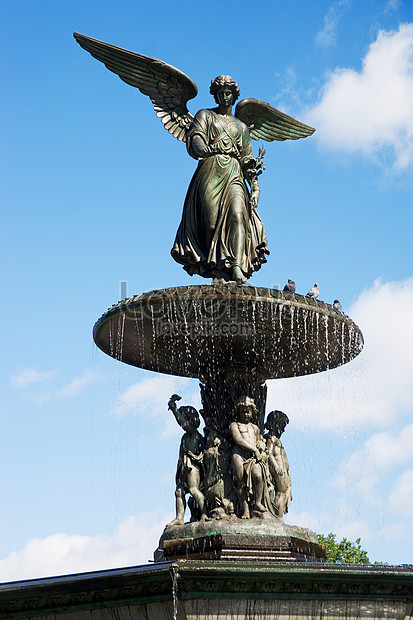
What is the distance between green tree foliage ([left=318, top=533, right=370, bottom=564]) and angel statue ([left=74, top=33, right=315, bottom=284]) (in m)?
24.4

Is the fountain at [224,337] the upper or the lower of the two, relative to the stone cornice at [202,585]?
upper

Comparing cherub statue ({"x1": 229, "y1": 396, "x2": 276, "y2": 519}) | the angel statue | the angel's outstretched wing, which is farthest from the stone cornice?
the angel's outstretched wing

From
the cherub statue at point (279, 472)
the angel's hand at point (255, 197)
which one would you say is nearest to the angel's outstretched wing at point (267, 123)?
the angel's hand at point (255, 197)

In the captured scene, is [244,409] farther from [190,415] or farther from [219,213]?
[219,213]

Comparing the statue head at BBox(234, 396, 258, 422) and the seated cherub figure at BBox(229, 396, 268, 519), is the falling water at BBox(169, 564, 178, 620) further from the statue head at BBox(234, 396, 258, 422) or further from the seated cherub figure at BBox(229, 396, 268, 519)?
the statue head at BBox(234, 396, 258, 422)

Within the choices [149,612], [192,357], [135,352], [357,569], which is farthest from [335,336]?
[149,612]

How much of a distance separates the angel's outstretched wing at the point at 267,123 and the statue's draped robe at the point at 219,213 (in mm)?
754

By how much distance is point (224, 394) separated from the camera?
13.7m

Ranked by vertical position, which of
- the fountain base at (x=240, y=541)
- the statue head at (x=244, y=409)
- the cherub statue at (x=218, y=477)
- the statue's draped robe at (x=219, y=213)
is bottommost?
the fountain base at (x=240, y=541)

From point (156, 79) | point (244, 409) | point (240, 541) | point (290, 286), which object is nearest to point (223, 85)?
point (156, 79)

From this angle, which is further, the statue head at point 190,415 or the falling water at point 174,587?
the statue head at point 190,415

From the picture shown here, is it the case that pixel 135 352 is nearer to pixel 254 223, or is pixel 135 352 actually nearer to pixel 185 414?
pixel 185 414

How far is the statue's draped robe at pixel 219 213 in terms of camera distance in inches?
557

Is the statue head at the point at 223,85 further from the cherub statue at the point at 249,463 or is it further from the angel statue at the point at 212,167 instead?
the cherub statue at the point at 249,463
